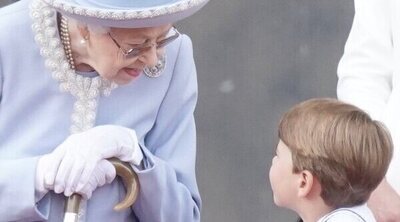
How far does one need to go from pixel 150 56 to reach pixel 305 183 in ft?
1.47

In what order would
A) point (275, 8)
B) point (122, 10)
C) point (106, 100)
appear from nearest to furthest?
point (122, 10), point (106, 100), point (275, 8)

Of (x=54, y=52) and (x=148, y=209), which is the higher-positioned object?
(x=54, y=52)

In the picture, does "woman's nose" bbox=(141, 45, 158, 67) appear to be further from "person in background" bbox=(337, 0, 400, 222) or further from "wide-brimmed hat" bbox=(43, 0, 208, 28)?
"person in background" bbox=(337, 0, 400, 222)

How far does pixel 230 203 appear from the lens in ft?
17.3

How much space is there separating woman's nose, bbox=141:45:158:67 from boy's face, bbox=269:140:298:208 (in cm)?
35

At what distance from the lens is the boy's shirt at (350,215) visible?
3.31m

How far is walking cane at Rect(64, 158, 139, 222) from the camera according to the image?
3406mm

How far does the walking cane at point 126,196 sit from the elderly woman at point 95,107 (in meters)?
0.02

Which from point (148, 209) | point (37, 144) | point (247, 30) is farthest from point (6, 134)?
Answer: point (247, 30)

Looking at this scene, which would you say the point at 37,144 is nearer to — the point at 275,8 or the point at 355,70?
the point at 355,70

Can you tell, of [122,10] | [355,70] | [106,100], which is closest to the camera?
[122,10]

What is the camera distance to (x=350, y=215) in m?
3.32

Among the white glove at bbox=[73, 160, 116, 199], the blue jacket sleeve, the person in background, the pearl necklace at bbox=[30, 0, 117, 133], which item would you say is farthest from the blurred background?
the white glove at bbox=[73, 160, 116, 199]

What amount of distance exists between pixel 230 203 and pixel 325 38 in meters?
0.65
